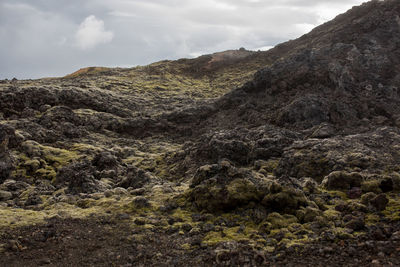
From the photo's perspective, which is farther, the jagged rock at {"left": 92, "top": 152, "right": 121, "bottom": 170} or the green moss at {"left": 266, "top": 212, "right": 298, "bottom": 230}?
the jagged rock at {"left": 92, "top": 152, "right": 121, "bottom": 170}

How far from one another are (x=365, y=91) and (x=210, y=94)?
32.8m

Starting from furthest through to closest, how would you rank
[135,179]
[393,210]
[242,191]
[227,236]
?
1. [135,179]
2. [242,191]
3. [393,210]
4. [227,236]

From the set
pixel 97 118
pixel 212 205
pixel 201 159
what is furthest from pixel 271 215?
pixel 97 118

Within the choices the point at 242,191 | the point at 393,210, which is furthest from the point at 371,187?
the point at 242,191

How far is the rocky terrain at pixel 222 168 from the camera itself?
16.8 metres

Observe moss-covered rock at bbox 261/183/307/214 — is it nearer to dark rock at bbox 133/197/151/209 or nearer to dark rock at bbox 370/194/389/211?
dark rock at bbox 370/194/389/211

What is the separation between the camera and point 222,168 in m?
23.0

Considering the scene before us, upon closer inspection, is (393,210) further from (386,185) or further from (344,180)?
(344,180)

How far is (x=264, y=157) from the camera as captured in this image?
107ft

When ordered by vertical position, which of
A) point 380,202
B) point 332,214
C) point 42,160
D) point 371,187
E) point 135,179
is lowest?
point 332,214

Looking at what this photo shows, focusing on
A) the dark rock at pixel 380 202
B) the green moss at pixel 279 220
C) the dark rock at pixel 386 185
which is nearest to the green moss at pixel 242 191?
the green moss at pixel 279 220

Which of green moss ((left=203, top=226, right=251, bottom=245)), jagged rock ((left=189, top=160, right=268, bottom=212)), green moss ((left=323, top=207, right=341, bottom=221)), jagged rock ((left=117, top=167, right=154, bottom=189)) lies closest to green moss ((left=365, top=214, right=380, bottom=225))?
green moss ((left=323, top=207, right=341, bottom=221))

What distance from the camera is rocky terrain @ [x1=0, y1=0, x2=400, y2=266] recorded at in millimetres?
16812

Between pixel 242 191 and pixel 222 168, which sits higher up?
pixel 222 168
